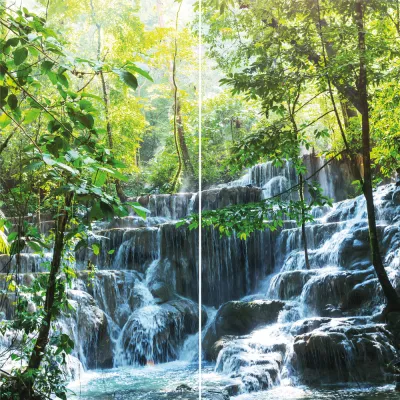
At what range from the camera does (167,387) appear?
3.83m

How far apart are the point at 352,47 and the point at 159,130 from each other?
838 centimetres

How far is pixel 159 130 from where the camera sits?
1155 cm

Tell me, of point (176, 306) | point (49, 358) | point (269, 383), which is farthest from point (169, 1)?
point (49, 358)

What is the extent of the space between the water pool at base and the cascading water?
2 cm

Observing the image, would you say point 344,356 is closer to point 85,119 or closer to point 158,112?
point 85,119

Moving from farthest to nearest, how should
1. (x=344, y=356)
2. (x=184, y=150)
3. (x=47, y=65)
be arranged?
(x=184, y=150) < (x=344, y=356) < (x=47, y=65)

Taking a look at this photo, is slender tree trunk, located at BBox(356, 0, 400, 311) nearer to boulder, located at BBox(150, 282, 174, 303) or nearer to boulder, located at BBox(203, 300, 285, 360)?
boulder, located at BBox(203, 300, 285, 360)

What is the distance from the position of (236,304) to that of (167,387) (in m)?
1.65

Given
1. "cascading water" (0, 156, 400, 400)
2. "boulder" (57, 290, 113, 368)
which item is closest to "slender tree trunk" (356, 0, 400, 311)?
"cascading water" (0, 156, 400, 400)

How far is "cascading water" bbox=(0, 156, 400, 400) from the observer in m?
3.72

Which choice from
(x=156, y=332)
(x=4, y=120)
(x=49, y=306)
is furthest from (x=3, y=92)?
(x=156, y=332)

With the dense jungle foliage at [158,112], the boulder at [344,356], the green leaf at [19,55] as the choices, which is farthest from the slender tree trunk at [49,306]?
the boulder at [344,356]

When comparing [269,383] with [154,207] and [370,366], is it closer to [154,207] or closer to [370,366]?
[370,366]

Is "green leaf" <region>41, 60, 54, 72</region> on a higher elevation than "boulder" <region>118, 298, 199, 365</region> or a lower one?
higher
